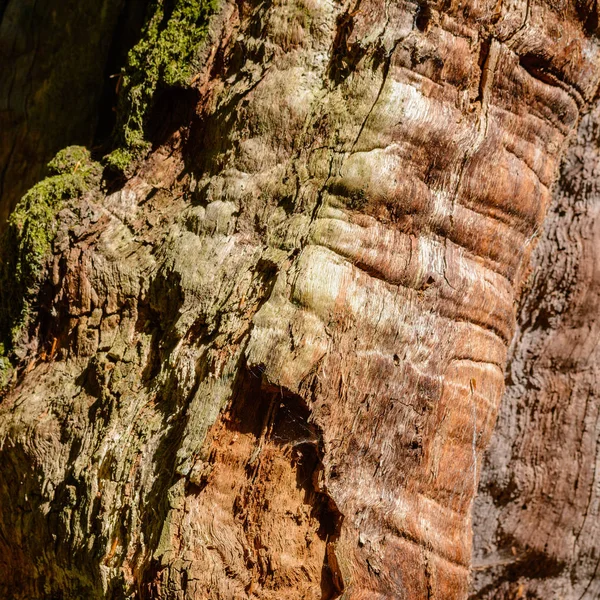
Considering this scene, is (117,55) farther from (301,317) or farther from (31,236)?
(301,317)

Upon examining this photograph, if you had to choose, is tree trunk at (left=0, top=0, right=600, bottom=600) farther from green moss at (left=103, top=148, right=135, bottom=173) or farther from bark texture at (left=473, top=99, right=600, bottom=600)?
bark texture at (left=473, top=99, right=600, bottom=600)

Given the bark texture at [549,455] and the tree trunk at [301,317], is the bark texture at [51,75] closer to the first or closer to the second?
the tree trunk at [301,317]

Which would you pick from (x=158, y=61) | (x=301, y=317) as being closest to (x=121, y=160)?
(x=158, y=61)

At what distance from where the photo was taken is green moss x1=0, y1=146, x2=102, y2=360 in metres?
2.04

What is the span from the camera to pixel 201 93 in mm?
2059

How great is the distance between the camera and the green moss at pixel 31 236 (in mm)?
2043

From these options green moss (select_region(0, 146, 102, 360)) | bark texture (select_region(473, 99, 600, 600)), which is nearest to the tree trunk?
green moss (select_region(0, 146, 102, 360))

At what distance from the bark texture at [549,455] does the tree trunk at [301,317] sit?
1.67ft

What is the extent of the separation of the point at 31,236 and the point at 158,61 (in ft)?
2.20

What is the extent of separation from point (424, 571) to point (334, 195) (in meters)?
1.00

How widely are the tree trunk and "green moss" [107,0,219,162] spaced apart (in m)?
0.07

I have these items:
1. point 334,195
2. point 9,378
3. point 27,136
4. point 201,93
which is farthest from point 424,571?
point 27,136

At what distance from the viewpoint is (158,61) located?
2.07 metres

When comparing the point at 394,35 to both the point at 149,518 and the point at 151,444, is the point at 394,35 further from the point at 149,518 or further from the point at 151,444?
the point at 149,518
